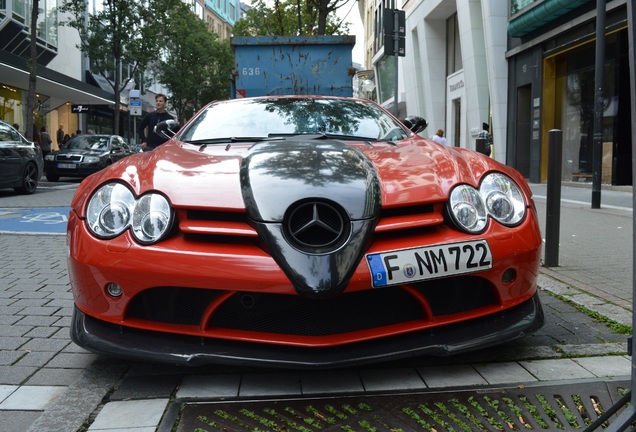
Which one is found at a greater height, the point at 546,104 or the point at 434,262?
the point at 546,104

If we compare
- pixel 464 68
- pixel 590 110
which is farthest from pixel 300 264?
pixel 464 68

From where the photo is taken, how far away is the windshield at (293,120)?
422 cm

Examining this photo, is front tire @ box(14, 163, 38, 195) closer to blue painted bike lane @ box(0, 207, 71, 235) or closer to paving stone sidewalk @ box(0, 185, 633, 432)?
Answer: blue painted bike lane @ box(0, 207, 71, 235)

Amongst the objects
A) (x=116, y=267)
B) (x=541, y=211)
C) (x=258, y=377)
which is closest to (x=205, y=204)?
(x=116, y=267)

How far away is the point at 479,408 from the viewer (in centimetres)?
260

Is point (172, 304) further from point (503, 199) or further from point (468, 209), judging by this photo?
point (503, 199)

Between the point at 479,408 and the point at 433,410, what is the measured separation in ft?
0.57

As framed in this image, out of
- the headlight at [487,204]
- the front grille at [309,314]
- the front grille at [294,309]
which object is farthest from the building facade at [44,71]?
the headlight at [487,204]

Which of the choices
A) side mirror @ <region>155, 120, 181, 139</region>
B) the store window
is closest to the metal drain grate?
side mirror @ <region>155, 120, 181, 139</region>

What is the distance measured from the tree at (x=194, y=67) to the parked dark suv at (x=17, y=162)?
3088cm

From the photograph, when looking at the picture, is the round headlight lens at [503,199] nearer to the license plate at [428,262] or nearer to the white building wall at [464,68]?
the license plate at [428,262]

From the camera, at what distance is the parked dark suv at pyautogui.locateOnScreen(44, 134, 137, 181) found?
19375 millimetres

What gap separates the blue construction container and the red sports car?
31.2 feet

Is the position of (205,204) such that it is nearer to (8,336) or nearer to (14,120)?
(8,336)
